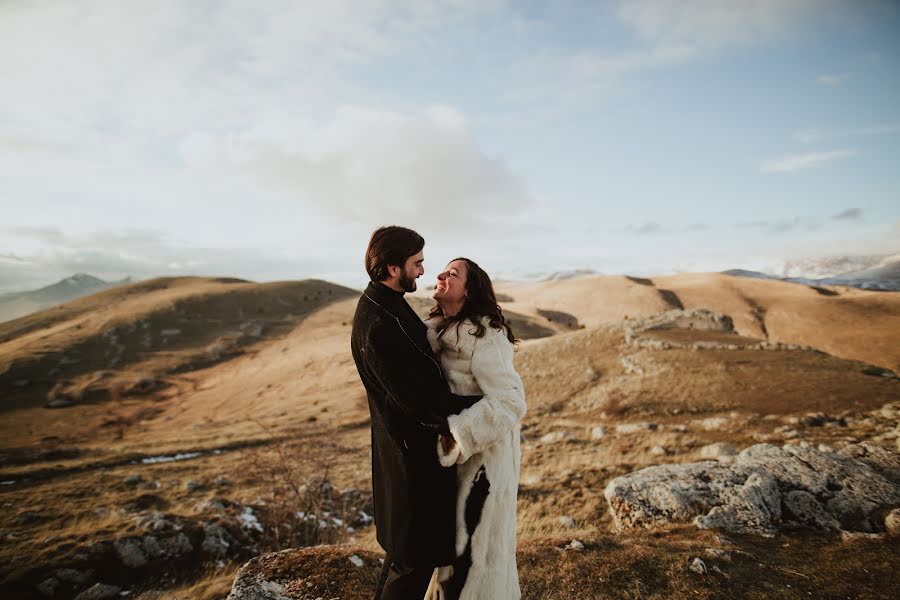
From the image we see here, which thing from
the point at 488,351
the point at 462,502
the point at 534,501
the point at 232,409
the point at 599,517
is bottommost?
the point at 232,409

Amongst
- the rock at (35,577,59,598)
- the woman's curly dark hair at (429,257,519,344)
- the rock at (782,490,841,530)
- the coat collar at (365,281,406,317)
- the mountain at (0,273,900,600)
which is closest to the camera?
the coat collar at (365,281,406,317)

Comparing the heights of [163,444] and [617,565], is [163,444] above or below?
below

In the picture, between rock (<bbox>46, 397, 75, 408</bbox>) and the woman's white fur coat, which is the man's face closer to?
the woman's white fur coat

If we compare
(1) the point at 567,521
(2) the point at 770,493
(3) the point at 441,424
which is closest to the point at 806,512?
(2) the point at 770,493

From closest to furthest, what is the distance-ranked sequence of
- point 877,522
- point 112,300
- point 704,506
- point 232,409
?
point 877,522 < point 704,506 < point 232,409 < point 112,300

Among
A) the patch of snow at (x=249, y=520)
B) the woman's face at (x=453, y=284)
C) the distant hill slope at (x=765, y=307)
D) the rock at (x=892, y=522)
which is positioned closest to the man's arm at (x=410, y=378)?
the woman's face at (x=453, y=284)

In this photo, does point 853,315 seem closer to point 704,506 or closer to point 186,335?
point 704,506

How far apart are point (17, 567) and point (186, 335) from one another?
150 feet

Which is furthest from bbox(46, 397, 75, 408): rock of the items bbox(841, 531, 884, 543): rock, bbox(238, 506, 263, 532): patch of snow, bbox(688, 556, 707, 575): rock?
bbox(841, 531, 884, 543): rock

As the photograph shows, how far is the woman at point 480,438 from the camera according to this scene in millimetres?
2750

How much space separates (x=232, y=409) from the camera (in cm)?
2817

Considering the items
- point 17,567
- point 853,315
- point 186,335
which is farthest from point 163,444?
point 853,315

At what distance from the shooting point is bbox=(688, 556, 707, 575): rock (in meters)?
4.63

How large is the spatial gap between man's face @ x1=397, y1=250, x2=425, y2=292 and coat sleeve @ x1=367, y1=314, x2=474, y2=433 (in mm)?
382
